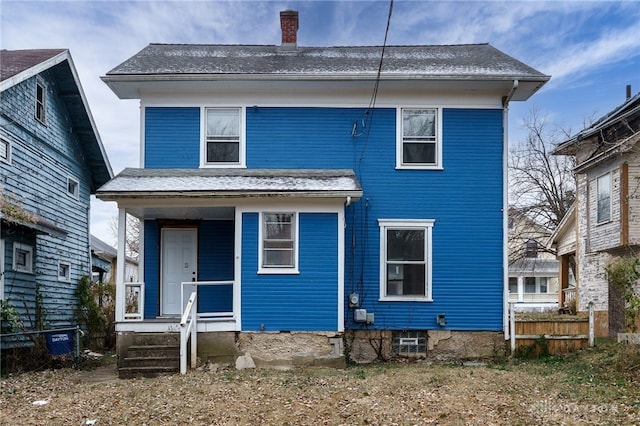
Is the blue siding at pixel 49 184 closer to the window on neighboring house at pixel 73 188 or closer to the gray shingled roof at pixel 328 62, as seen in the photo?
the window on neighboring house at pixel 73 188

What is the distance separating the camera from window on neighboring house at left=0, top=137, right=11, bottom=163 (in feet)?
44.8

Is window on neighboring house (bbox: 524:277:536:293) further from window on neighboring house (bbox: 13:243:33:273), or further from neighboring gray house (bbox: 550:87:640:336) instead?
window on neighboring house (bbox: 13:243:33:273)

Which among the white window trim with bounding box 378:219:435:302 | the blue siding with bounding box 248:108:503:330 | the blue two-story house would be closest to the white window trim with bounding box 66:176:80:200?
the blue two-story house

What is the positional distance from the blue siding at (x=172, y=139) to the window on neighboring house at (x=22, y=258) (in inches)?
146

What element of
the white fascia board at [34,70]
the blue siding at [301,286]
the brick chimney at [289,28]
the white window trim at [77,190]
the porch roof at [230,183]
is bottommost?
the blue siding at [301,286]

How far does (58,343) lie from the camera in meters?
13.6

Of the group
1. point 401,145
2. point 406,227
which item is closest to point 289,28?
point 401,145

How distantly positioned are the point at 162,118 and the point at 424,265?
6.62 m

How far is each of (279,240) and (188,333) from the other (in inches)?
97.9

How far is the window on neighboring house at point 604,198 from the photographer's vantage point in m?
17.7

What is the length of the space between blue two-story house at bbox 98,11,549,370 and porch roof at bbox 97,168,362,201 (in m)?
0.09

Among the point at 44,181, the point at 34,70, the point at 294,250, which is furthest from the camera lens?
the point at 44,181

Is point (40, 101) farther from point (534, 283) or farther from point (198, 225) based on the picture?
point (534, 283)

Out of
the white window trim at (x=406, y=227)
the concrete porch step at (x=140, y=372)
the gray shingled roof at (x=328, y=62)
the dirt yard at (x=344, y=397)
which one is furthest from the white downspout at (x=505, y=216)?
the concrete porch step at (x=140, y=372)
